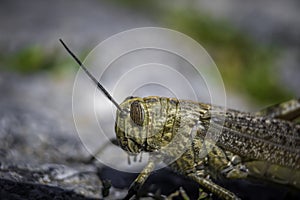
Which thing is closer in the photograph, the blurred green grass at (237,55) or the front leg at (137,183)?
the front leg at (137,183)

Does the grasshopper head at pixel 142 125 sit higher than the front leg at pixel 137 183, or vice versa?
the grasshopper head at pixel 142 125

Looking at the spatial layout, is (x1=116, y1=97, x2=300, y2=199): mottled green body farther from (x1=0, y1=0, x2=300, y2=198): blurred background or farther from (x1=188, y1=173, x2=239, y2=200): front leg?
(x1=0, y1=0, x2=300, y2=198): blurred background

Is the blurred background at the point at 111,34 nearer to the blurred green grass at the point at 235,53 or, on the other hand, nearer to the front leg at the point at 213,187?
the blurred green grass at the point at 235,53

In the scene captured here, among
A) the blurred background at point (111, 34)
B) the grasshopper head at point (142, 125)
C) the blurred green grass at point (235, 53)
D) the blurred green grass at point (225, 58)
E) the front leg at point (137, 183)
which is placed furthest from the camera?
the blurred green grass at point (235, 53)

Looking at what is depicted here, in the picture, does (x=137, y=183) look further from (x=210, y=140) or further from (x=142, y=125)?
(x=210, y=140)

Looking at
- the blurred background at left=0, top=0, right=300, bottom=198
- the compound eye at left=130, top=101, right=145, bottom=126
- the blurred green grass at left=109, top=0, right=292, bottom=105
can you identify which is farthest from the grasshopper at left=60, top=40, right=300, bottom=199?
the blurred green grass at left=109, top=0, right=292, bottom=105

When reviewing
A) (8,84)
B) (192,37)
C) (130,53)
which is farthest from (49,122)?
(192,37)

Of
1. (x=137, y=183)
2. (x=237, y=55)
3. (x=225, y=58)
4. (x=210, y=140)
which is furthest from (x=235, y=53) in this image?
(x=137, y=183)

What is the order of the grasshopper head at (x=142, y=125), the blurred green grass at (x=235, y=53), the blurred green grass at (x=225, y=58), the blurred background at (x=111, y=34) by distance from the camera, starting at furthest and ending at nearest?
1. the blurred green grass at (x=235, y=53)
2. the blurred green grass at (x=225, y=58)
3. the blurred background at (x=111, y=34)
4. the grasshopper head at (x=142, y=125)

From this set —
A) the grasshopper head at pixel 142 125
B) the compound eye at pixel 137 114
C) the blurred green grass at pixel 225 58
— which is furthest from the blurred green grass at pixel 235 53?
the compound eye at pixel 137 114
